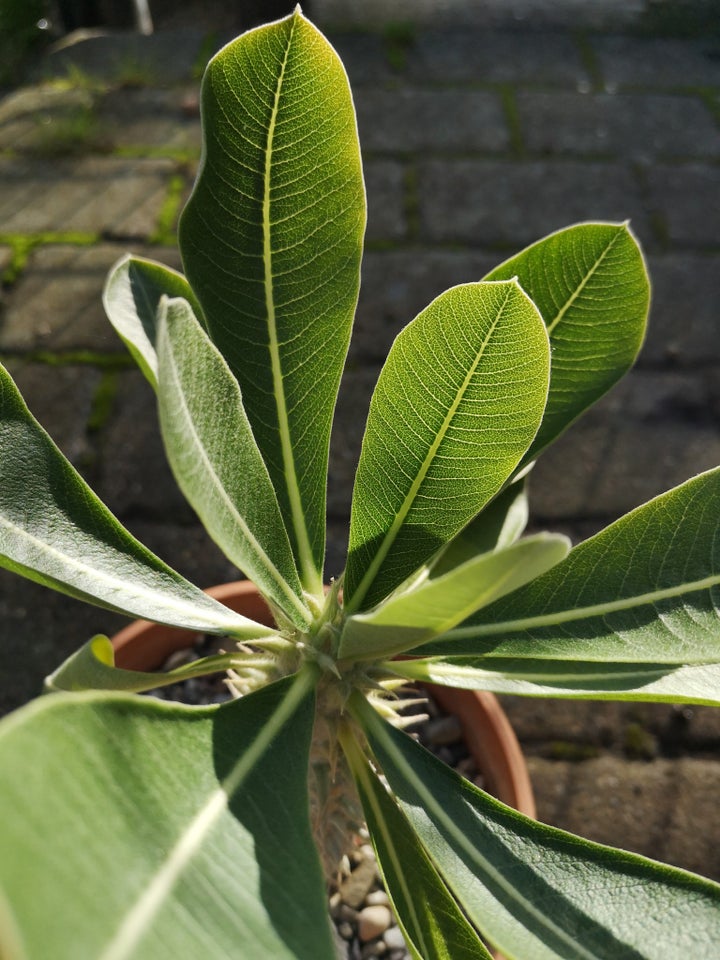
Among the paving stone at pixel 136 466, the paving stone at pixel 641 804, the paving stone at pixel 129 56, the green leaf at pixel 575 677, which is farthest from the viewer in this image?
the paving stone at pixel 129 56

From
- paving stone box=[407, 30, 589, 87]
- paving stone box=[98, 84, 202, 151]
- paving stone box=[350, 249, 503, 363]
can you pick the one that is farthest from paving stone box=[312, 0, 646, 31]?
paving stone box=[350, 249, 503, 363]

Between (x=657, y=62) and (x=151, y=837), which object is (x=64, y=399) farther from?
(x=657, y=62)

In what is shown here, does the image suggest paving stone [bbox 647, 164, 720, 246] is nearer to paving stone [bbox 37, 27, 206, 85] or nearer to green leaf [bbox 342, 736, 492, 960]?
paving stone [bbox 37, 27, 206, 85]

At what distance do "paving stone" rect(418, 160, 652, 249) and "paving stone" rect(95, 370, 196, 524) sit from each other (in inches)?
30.3

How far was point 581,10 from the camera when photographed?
2705mm

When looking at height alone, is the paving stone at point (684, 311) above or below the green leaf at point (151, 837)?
below

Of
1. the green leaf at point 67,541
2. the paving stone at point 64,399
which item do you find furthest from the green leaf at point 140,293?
the paving stone at point 64,399

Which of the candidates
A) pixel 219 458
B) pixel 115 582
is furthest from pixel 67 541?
pixel 219 458

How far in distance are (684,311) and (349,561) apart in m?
1.33

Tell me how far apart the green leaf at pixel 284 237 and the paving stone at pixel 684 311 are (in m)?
1.15

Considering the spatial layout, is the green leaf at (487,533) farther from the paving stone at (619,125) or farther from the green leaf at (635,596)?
the paving stone at (619,125)

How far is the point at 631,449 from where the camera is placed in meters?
1.51

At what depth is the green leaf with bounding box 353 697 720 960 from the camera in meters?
0.52

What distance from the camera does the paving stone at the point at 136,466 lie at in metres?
1.39
